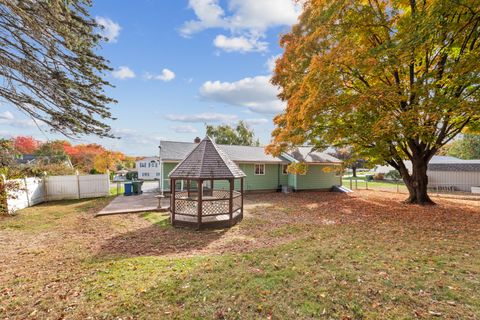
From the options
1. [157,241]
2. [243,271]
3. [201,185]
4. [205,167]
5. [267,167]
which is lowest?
[157,241]

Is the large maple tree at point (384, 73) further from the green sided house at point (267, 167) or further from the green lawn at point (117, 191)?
the green lawn at point (117, 191)

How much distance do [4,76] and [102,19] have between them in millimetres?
2660

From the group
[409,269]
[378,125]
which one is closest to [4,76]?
[409,269]

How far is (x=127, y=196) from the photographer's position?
16.6 meters

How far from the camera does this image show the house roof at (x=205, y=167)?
9.09m

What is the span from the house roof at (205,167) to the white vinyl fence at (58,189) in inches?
351

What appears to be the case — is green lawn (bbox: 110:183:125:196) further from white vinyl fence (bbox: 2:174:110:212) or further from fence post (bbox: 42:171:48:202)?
fence post (bbox: 42:171:48:202)

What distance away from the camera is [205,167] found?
9336 mm

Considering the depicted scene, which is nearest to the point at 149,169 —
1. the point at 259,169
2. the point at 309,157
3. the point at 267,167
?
the point at 259,169

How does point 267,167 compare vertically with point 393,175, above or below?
above

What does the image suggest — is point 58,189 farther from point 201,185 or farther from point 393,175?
point 393,175

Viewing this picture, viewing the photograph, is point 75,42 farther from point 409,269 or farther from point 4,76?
point 409,269

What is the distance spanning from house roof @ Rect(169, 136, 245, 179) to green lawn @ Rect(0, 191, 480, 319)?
2188 millimetres

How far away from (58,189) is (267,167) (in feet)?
51.4
